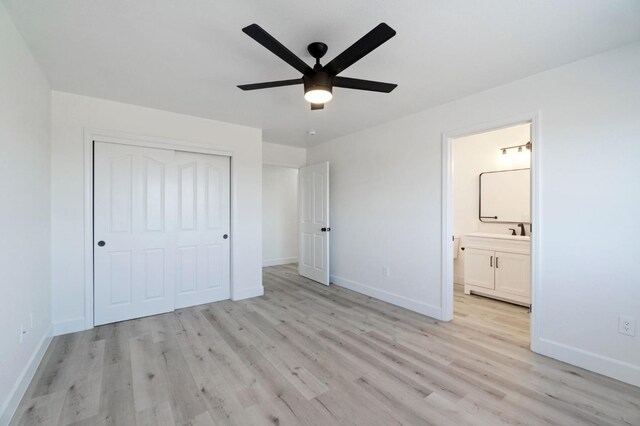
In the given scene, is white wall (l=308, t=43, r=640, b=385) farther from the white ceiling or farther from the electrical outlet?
the white ceiling

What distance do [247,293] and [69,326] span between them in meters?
1.93

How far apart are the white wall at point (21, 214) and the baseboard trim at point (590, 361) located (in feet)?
12.8

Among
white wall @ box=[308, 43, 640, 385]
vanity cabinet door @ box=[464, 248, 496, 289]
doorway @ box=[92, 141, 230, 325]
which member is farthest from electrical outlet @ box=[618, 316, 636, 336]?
doorway @ box=[92, 141, 230, 325]

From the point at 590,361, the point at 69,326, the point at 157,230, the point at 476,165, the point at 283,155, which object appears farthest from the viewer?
the point at 283,155

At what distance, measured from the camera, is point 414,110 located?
340 centimetres

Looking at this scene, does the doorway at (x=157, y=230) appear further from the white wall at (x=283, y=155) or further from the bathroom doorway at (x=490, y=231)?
the bathroom doorway at (x=490, y=231)

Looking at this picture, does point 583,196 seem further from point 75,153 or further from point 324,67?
point 75,153

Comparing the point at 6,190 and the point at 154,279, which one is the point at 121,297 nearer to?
the point at 154,279

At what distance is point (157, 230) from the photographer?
339 centimetres

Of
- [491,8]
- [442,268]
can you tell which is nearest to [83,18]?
[491,8]

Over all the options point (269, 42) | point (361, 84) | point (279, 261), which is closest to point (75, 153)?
point (269, 42)

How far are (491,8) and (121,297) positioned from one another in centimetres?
425

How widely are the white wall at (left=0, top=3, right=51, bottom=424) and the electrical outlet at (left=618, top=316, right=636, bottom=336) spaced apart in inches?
164

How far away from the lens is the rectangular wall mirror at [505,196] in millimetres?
3986
